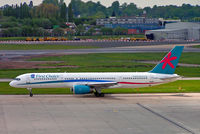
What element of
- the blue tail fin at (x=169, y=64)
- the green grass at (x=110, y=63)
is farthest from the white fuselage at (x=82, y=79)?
the green grass at (x=110, y=63)

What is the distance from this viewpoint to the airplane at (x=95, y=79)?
49.6 m

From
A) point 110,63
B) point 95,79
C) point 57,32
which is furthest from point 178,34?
point 95,79

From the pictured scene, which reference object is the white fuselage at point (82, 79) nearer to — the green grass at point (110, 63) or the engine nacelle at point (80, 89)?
the engine nacelle at point (80, 89)

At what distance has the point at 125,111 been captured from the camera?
138ft

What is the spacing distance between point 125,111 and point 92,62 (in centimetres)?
4725

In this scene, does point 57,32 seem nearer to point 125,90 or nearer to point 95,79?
point 125,90

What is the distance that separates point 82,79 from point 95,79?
166 centimetres

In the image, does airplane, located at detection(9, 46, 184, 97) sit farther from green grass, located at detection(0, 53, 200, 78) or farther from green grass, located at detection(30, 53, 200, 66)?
green grass, located at detection(30, 53, 200, 66)

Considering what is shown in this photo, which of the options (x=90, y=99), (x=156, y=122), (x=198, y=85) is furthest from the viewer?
(x=198, y=85)

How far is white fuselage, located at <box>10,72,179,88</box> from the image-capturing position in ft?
163

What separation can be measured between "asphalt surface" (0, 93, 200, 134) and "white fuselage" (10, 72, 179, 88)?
1.69m

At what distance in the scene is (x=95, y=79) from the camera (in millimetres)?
50219

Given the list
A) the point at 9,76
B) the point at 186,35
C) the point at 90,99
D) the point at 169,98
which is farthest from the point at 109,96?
the point at 186,35

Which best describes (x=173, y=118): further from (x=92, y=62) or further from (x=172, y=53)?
(x=92, y=62)
